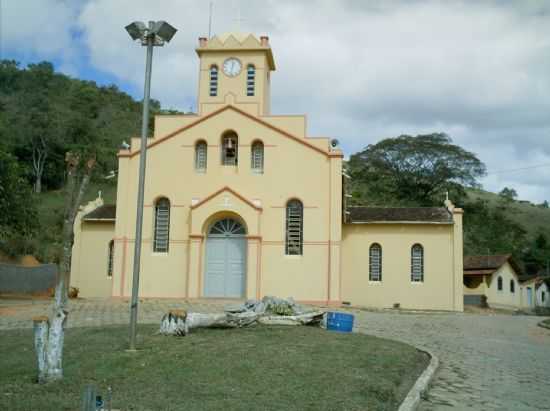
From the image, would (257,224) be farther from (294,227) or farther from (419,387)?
(419,387)

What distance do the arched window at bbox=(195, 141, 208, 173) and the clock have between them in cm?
407

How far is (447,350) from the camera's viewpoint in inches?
604

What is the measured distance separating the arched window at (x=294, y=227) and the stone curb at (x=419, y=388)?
13270 millimetres

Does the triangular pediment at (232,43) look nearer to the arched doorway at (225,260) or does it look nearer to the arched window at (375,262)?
the arched doorway at (225,260)

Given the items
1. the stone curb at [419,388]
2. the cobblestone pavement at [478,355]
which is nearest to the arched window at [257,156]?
the cobblestone pavement at [478,355]

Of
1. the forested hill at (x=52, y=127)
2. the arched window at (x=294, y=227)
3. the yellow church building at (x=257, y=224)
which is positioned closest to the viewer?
the yellow church building at (x=257, y=224)

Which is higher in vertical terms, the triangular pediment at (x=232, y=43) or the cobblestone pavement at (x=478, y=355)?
the triangular pediment at (x=232, y=43)

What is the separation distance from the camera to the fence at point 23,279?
33.0m

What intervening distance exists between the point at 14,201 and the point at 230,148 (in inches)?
355

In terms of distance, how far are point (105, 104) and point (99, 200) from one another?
51983 mm

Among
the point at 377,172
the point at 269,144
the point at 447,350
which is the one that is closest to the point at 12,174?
the point at 269,144

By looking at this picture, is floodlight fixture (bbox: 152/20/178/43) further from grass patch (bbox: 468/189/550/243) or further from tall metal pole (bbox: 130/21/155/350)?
grass patch (bbox: 468/189/550/243)

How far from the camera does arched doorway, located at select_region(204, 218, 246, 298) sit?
85.4 feet

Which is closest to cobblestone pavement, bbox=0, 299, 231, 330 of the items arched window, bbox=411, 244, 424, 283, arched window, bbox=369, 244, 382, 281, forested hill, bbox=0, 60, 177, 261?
arched window, bbox=369, 244, 382, 281
